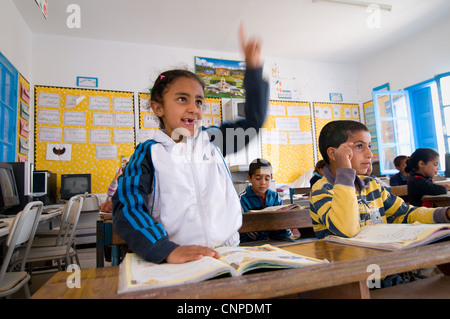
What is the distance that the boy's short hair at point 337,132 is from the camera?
3.95 ft

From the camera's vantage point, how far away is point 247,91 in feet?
3.13

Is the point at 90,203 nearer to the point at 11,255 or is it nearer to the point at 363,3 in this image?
the point at 11,255

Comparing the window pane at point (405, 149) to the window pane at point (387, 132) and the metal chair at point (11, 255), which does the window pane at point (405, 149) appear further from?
the metal chair at point (11, 255)

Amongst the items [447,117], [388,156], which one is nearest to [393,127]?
[388,156]

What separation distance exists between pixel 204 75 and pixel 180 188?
476cm

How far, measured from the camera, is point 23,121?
396 cm

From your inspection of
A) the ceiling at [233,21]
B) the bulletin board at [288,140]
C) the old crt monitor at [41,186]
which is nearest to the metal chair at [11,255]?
the old crt monitor at [41,186]

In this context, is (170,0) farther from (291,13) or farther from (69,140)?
(69,140)

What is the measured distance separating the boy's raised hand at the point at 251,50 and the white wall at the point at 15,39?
342 centimetres

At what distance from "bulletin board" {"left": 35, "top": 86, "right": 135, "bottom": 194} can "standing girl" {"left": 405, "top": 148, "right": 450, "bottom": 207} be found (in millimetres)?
3644

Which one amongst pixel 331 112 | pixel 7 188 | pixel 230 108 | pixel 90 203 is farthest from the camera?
pixel 331 112
